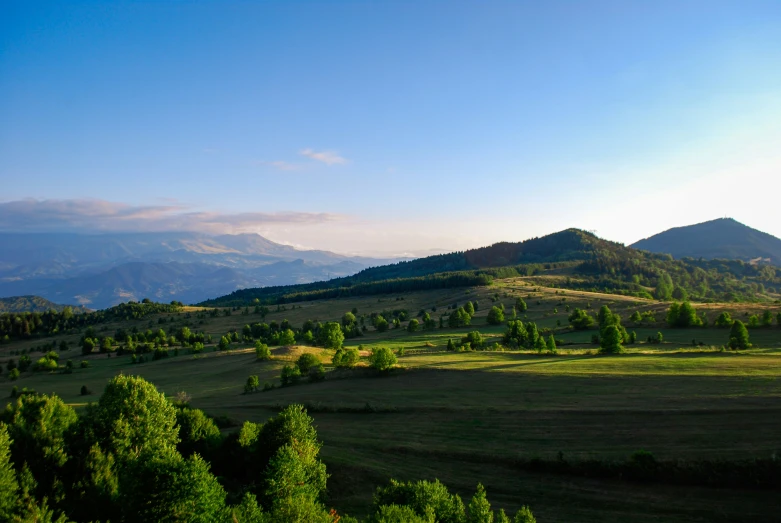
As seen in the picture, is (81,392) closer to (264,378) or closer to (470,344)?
(264,378)

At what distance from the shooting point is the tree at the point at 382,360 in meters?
65.3

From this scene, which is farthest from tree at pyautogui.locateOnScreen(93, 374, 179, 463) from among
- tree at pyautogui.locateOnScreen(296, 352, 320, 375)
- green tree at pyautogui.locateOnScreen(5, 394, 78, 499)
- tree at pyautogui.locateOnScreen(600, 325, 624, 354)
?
tree at pyautogui.locateOnScreen(600, 325, 624, 354)

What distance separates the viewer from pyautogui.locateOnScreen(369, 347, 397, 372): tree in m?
65.3

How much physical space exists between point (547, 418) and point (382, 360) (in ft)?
95.9

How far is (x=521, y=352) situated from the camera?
77.6m

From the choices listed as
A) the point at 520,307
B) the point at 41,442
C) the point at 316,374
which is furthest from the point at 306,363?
the point at 520,307

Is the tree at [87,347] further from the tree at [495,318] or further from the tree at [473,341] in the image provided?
the tree at [495,318]

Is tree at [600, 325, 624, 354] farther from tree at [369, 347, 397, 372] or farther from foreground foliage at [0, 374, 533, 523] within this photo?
foreground foliage at [0, 374, 533, 523]

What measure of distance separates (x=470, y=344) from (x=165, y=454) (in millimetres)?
69958

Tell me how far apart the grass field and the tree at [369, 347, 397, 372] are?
1.85 metres

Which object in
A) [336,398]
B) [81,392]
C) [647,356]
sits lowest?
[81,392]

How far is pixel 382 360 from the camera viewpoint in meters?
65.4

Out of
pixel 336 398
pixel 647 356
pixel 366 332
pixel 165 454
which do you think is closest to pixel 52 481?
pixel 165 454

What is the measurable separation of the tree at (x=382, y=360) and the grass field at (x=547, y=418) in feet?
6.06
